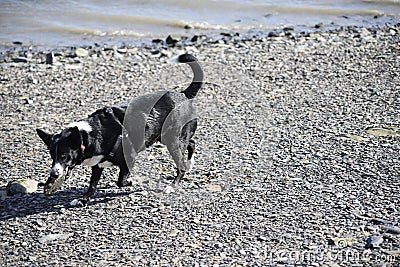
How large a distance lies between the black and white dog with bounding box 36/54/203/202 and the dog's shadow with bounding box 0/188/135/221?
125mm

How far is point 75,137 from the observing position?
509 centimetres

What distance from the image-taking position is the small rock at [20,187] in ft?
18.7

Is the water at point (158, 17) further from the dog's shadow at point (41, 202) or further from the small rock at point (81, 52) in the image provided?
the dog's shadow at point (41, 202)

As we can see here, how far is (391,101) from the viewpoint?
7824 mm

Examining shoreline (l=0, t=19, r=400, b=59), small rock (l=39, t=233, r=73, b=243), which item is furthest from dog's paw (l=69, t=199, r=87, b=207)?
shoreline (l=0, t=19, r=400, b=59)

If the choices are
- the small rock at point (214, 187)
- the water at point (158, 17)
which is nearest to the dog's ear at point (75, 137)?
the small rock at point (214, 187)

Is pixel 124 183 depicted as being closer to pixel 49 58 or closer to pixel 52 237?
pixel 52 237

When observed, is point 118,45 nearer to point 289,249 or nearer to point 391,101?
point 391,101

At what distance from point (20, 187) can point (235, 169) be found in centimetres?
203

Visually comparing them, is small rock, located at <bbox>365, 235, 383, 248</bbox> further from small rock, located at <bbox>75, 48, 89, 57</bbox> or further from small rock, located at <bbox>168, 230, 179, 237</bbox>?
small rock, located at <bbox>75, 48, 89, 57</bbox>

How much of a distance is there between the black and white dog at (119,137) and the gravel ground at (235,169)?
0.31 metres

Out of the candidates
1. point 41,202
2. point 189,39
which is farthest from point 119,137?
point 189,39

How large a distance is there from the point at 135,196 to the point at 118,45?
6338 millimetres

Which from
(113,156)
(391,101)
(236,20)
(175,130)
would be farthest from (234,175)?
(236,20)
